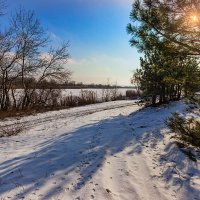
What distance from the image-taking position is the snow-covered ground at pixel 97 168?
15.8ft

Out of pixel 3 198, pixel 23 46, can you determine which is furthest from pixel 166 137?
pixel 23 46

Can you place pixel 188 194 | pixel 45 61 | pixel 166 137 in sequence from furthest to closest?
pixel 45 61 < pixel 166 137 < pixel 188 194

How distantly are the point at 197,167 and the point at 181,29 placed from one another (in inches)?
137

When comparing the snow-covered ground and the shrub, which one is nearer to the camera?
the snow-covered ground

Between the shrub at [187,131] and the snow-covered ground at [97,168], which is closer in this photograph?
the snow-covered ground at [97,168]

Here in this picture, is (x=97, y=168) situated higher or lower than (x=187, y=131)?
lower

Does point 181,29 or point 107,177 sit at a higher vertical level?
point 181,29

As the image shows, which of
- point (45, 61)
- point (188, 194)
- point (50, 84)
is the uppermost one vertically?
point (45, 61)

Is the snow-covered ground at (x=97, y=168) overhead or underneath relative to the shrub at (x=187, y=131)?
underneath

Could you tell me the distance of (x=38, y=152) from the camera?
6.93 m

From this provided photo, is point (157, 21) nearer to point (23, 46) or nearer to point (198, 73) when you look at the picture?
point (198, 73)

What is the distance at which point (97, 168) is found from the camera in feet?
19.1

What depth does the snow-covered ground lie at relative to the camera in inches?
190

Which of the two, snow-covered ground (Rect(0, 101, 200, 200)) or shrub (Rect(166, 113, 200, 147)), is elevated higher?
shrub (Rect(166, 113, 200, 147))
